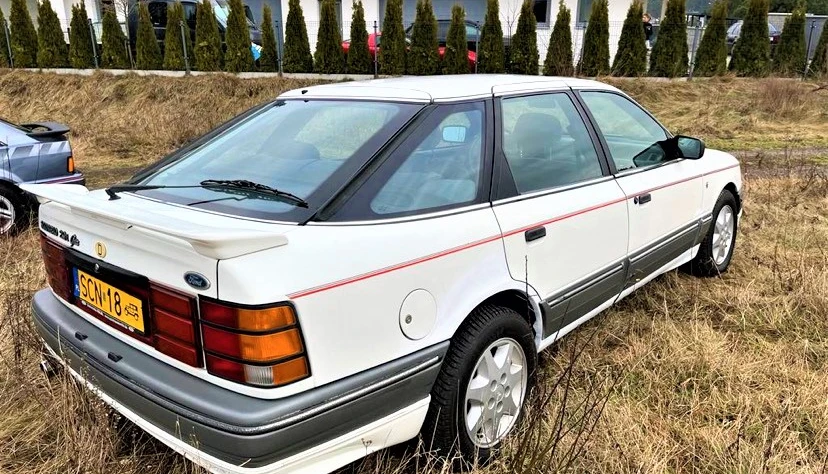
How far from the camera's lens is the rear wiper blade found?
2.06m

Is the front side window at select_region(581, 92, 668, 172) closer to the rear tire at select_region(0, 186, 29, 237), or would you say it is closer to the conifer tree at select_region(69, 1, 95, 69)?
the rear tire at select_region(0, 186, 29, 237)

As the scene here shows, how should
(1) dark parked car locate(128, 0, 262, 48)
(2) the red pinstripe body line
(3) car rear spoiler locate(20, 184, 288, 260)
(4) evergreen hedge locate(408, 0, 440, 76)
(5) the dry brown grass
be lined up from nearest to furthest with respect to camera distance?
(3) car rear spoiler locate(20, 184, 288, 260), (2) the red pinstripe body line, (5) the dry brown grass, (4) evergreen hedge locate(408, 0, 440, 76), (1) dark parked car locate(128, 0, 262, 48)

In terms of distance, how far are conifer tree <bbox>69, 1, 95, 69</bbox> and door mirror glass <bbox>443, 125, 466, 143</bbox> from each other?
14700 millimetres

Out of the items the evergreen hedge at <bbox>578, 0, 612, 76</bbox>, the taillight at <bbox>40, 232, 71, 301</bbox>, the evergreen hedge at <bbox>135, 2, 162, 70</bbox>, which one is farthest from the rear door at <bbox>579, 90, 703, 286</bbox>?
the evergreen hedge at <bbox>135, 2, 162, 70</bbox>

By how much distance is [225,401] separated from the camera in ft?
5.71

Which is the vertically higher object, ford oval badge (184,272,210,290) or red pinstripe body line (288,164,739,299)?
ford oval badge (184,272,210,290)

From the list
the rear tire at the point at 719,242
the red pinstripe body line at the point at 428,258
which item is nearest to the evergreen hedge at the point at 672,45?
the rear tire at the point at 719,242

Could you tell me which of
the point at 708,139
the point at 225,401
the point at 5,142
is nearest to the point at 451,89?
the point at 225,401

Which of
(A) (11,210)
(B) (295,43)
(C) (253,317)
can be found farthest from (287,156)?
(B) (295,43)

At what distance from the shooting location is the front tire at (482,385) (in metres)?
2.17

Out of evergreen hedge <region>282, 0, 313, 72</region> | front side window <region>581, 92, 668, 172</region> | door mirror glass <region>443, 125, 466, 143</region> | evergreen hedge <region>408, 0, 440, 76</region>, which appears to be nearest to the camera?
door mirror glass <region>443, 125, 466, 143</region>

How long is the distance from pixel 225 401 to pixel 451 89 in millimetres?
1586

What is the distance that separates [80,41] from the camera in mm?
14156

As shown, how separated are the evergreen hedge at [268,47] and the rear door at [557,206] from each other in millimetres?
11935
